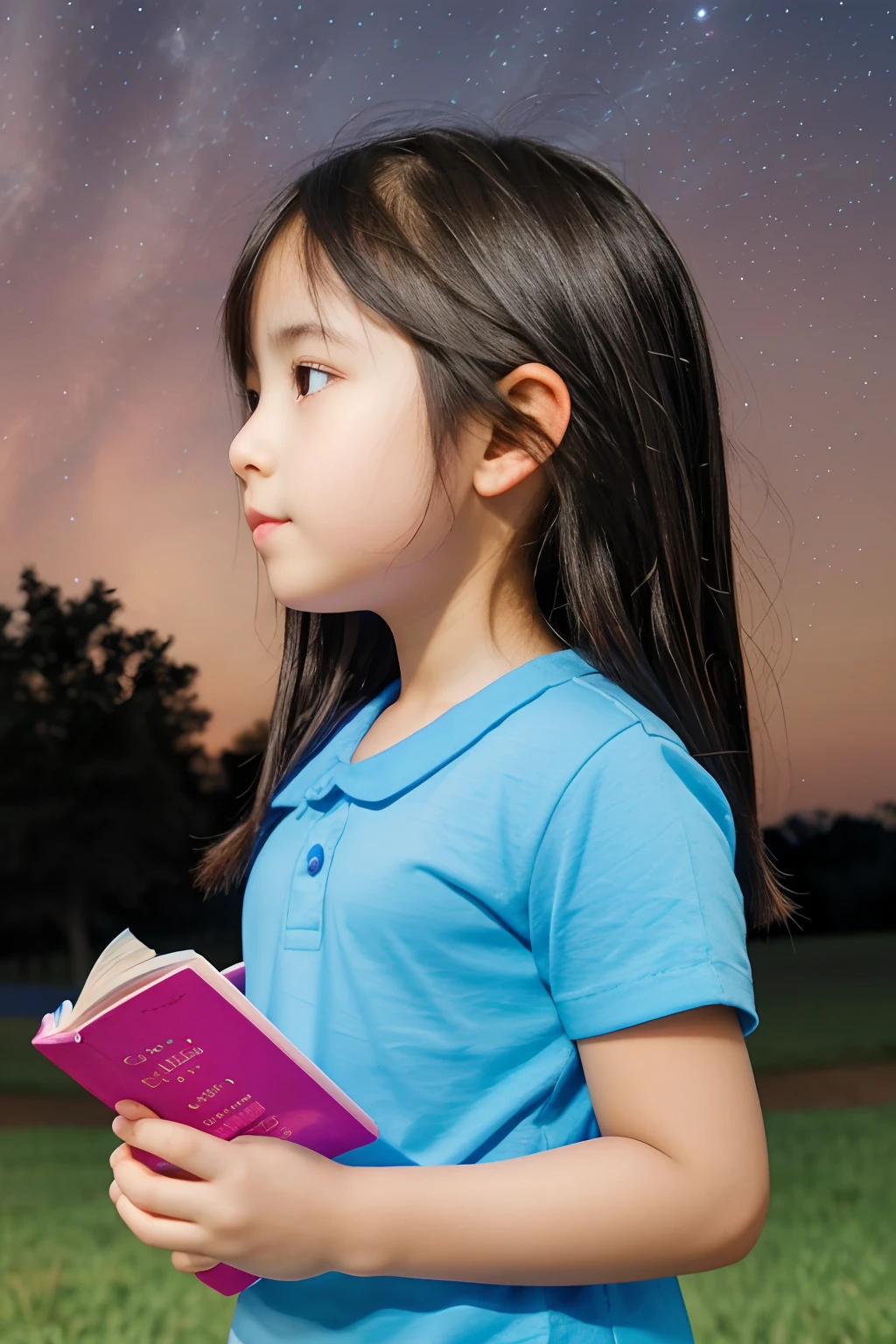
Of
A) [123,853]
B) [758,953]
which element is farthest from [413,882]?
[758,953]

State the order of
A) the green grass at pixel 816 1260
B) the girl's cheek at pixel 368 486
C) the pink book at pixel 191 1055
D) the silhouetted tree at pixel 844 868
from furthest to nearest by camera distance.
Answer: the silhouetted tree at pixel 844 868
the green grass at pixel 816 1260
the girl's cheek at pixel 368 486
the pink book at pixel 191 1055

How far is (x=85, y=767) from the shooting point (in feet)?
13.5

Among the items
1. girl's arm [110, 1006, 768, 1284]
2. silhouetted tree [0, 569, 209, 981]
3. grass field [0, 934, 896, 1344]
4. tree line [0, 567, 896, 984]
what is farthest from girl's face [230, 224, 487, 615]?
silhouetted tree [0, 569, 209, 981]

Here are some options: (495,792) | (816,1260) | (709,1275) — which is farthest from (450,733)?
(816,1260)

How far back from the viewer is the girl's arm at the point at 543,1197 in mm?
534

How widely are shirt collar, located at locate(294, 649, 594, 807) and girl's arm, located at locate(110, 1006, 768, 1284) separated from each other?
0.55ft

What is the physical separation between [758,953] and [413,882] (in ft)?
12.8

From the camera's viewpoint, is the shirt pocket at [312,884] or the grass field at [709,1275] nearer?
the shirt pocket at [312,884]

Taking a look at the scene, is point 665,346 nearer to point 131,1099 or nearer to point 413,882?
point 413,882

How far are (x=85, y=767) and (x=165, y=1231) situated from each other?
3717 mm

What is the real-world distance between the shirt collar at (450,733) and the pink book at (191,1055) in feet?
0.50

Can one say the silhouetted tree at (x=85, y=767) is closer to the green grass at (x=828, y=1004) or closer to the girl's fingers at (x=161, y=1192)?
the green grass at (x=828, y=1004)

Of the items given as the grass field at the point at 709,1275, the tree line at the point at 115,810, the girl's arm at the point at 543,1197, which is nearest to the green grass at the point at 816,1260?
the grass field at the point at 709,1275

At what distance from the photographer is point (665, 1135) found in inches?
21.2
